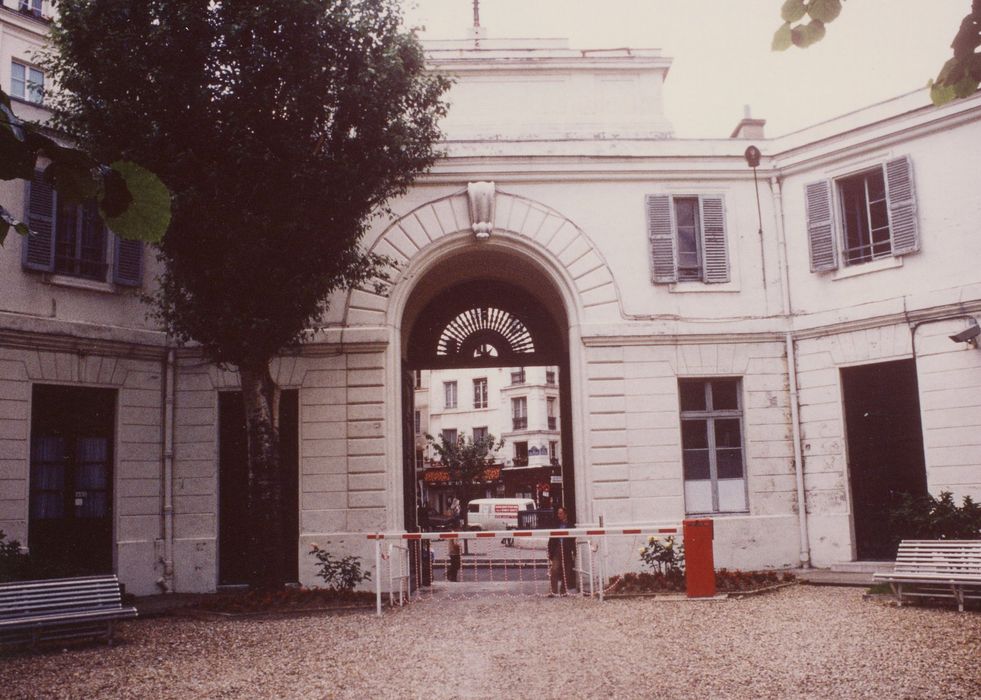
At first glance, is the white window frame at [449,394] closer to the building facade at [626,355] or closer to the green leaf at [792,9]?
A: the building facade at [626,355]

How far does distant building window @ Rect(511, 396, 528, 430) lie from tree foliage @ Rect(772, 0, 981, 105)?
154 ft

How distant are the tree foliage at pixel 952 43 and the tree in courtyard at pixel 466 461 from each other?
4373cm

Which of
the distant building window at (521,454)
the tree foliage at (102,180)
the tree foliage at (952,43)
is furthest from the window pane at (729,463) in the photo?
the distant building window at (521,454)

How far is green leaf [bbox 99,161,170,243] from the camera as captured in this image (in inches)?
96.4

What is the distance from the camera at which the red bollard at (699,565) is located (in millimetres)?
12562

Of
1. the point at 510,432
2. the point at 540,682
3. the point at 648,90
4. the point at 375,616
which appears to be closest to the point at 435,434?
the point at 510,432

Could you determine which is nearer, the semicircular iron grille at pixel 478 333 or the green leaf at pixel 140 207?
the green leaf at pixel 140 207

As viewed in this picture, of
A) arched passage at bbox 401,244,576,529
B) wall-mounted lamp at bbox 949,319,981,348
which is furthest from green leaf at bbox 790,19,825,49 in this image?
arched passage at bbox 401,244,576,529

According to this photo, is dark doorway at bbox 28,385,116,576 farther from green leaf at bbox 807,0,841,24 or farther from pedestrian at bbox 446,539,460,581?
green leaf at bbox 807,0,841,24

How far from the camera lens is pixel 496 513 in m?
40.1

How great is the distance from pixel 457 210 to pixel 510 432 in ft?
117

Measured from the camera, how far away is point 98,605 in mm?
10273

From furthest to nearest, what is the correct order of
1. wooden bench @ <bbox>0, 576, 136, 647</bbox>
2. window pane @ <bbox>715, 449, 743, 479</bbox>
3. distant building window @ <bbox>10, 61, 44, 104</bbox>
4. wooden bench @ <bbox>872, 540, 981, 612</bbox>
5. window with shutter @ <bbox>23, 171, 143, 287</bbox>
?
distant building window @ <bbox>10, 61, 44, 104</bbox>
window pane @ <bbox>715, 449, 743, 479</bbox>
window with shutter @ <bbox>23, 171, 143, 287</bbox>
wooden bench @ <bbox>872, 540, 981, 612</bbox>
wooden bench @ <bbox>0, 576, 136, 647</bbox>

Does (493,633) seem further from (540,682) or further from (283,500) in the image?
(283,500)
